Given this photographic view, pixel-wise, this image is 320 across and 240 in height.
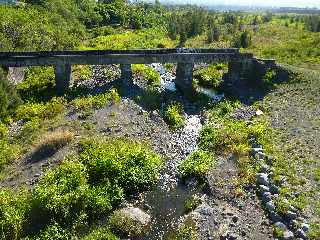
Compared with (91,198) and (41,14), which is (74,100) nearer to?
(91,198)

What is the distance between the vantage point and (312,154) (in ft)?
123

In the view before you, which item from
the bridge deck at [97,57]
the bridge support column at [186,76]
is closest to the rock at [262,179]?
the bridge support column at [186,76]

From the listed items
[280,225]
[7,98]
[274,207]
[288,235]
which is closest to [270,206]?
[274,207]

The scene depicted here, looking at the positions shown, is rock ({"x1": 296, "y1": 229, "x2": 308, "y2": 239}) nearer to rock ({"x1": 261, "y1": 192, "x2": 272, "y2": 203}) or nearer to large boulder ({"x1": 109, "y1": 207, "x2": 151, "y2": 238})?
rock ({"x1": 261, "y1": 192, "x2": 272, "y2": 203})

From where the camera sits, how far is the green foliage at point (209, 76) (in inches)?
2341

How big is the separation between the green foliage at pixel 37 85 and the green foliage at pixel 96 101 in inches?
218

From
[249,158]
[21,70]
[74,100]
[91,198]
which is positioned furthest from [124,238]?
[21,70]

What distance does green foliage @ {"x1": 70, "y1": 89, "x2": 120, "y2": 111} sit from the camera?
1816 inches

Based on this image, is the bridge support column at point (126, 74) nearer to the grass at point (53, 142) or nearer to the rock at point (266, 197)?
the grass at point (53, 142)

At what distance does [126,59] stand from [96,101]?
881 centimetres

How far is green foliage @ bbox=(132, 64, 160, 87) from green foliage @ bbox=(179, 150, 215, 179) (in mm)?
19838

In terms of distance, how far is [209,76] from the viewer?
60719mm

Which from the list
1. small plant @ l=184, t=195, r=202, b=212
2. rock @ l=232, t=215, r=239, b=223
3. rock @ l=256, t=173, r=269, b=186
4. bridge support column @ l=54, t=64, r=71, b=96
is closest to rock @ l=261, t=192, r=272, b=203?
rock @ l=256, t=173, r=269, b=186

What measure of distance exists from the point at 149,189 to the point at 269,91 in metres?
27.6
